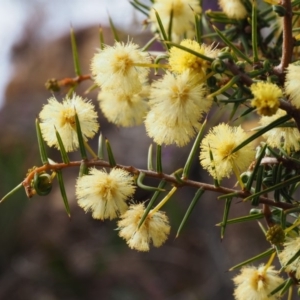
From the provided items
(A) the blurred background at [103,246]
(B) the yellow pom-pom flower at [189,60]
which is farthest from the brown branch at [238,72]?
A: (A) the blurred background at [103,246]

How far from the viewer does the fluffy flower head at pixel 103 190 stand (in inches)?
12.2

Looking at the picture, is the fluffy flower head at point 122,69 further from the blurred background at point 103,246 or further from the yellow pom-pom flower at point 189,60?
the blurred background at point 103,246

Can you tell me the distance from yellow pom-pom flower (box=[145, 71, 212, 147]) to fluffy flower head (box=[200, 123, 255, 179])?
16mm

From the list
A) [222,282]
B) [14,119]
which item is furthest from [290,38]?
[14,119]

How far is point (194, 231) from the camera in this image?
6.99ft

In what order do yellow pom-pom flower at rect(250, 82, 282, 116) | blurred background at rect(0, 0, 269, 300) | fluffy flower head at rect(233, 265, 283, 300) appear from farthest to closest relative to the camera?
blurred background at rect(0, 0, 269, 300) < fluffy flower head at rect(233, 265, 283, 300) < yellow pom-pom flower at rect(250, 82, 282, 116)

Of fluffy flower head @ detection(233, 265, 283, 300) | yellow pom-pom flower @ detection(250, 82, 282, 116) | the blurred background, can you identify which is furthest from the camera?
the blurred background

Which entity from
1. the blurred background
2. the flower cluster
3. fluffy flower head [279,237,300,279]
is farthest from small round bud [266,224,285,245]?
the blurred background

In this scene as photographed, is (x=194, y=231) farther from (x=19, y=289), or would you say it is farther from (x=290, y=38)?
(x=290, y=38)

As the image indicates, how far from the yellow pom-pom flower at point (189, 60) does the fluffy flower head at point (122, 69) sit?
26 mm

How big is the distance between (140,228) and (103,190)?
3 cm

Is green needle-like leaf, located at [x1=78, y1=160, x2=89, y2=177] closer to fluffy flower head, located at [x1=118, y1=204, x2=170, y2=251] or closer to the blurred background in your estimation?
fluffy flower head, located at [x1=118, y1=204, x2=170, y2=251]

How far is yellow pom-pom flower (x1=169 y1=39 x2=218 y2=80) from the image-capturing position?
0.26m

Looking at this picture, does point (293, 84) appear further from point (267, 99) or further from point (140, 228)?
point (140, 228)
